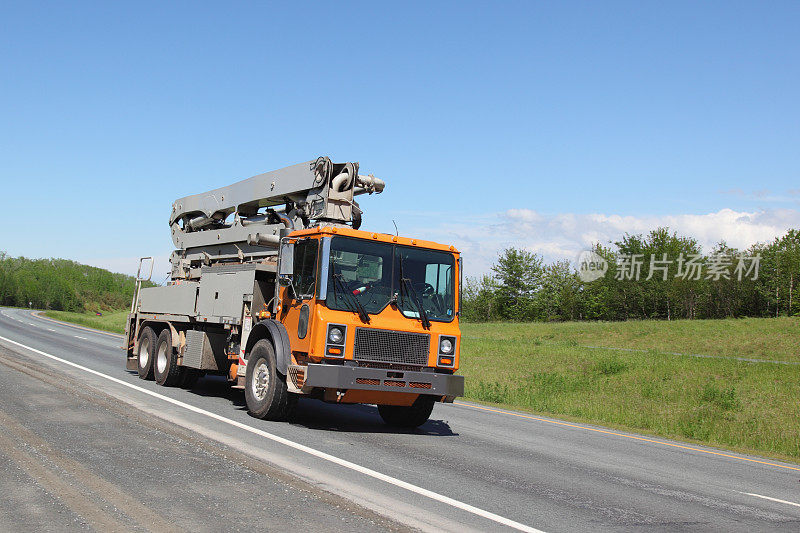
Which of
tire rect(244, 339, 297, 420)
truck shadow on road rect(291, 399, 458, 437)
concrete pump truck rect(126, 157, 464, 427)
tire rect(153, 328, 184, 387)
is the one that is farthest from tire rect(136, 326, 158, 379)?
tire rect(244, 339, 297, 420)

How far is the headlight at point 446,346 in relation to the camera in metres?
10.3

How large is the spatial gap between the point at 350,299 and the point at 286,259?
4.34 ft

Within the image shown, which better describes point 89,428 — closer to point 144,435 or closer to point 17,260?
point 144,435

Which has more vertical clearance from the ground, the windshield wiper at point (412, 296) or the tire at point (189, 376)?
the windshield wiper at point (412, 296)

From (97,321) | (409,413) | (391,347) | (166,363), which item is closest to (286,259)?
(391,347)

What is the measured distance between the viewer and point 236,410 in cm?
1139

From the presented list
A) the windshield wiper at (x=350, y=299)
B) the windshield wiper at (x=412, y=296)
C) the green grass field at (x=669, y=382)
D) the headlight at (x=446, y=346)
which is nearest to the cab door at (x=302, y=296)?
the windshield wiper at (x=350, y=299)

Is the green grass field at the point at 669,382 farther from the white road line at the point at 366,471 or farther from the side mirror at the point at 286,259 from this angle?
the white road line at the point at 366,471

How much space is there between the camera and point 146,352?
51.1ft

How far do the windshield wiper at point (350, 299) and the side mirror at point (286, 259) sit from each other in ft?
2.97

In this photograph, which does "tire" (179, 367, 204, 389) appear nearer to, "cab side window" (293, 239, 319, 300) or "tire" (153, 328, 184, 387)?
"tire" (153, 328, 184, 387)

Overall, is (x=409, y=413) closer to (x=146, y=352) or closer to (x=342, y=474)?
(x=342, y=474)

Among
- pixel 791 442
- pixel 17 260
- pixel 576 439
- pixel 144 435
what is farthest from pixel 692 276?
pixel 17 260

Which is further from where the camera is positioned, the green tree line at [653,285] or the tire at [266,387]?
the green tree line at [653,285]
